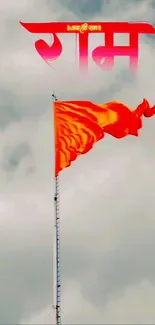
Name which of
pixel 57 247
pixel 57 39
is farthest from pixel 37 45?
pixel 57 247

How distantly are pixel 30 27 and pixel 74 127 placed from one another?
31.8 feet

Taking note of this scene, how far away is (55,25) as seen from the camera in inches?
A: 2655

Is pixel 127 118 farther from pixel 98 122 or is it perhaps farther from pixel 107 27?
pixel 107 27

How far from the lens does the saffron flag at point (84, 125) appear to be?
66.6 metres

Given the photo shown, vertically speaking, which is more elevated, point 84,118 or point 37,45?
point 37,45

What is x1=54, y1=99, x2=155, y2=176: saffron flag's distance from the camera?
66625 millimetres

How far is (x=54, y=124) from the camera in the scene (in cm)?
6856

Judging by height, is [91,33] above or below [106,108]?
above

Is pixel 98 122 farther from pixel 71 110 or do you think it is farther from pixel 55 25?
pixel 55 25

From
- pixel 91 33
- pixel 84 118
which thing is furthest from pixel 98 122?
pixel 91 33

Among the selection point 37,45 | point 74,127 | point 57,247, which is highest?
point 37,45

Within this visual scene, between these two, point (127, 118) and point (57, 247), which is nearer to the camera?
point (127, 118)

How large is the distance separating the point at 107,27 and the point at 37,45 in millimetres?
6155

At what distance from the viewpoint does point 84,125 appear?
67.4 metres
